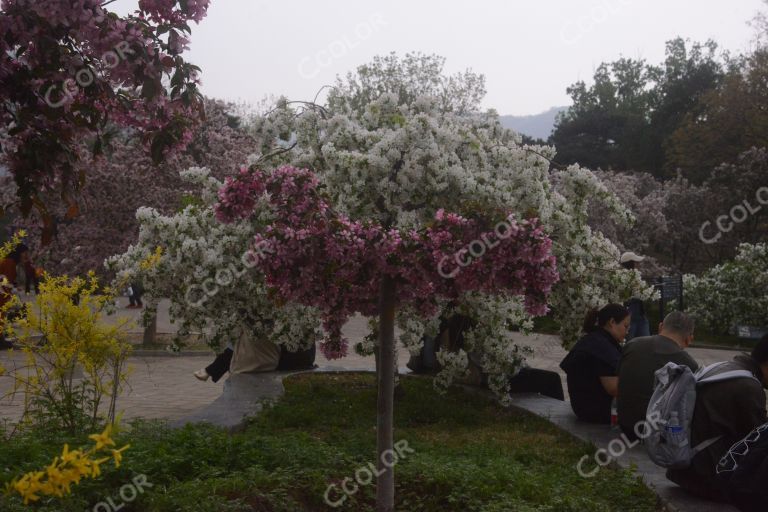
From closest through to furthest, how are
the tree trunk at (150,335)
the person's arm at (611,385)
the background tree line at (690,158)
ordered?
1. the person's arm at (611,385)
2. the tree trunk at (150,335)
3. the background tree line at (690,158)

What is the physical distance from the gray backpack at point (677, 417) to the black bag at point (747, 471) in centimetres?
27

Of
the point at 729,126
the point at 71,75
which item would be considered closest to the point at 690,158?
the point at 729,126

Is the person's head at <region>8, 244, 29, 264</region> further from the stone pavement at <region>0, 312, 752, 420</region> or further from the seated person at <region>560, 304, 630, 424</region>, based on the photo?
the seated person at <region>560, 304, 630, 424</region>

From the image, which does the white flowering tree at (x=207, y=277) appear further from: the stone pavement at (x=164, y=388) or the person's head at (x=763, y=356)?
the person's head at (x=763, y=356)

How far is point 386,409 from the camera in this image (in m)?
5.59

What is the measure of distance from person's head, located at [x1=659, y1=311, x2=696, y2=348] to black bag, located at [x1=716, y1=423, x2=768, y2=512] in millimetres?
1789

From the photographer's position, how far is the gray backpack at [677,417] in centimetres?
600

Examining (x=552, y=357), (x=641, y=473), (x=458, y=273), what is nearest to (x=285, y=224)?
(x=458, y=273)

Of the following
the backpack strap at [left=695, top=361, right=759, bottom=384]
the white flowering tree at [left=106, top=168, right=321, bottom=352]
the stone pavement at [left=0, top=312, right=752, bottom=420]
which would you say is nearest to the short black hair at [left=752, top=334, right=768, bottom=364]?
the backpack strap at [left=695, top=361, right=759, bottom=384]

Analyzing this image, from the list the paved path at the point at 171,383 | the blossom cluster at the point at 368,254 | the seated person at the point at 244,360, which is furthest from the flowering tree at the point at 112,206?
the blossom cluster at the point at 368,254

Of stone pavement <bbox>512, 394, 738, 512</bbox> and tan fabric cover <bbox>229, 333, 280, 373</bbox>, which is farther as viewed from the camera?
tan fabric cover <bbox>229, 333, 280, 373</bbox>

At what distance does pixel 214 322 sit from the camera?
29.4ft

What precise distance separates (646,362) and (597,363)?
1245 millimetres

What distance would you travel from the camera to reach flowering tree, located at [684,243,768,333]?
2364 centimetres
